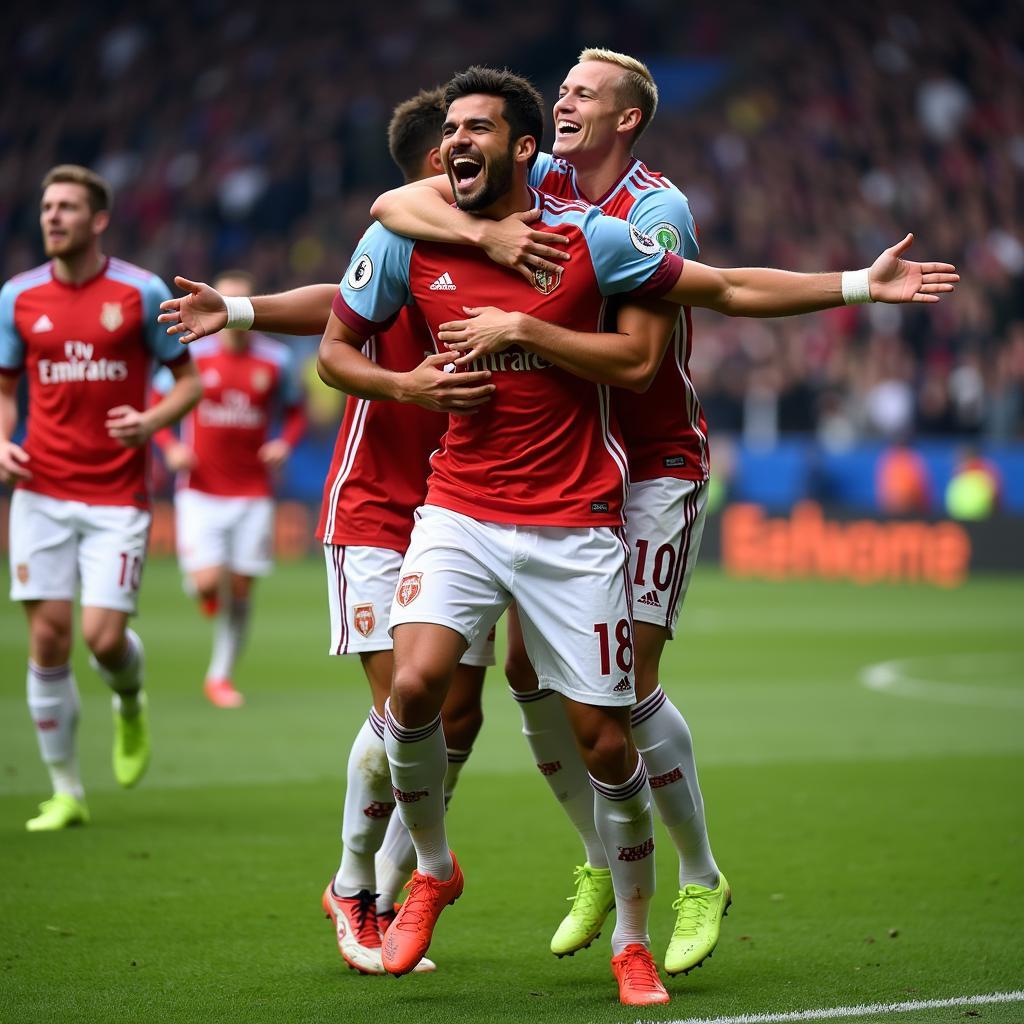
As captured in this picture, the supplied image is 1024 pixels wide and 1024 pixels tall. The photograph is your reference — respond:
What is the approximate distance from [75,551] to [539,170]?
338cm

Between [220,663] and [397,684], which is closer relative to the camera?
[397,684]

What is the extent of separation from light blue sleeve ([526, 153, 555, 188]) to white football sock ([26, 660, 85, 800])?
356cm

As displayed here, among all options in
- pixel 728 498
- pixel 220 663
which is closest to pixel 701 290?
pixel 220 663

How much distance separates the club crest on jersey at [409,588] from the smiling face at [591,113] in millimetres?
1411

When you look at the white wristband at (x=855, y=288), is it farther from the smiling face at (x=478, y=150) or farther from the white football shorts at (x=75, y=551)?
the white football shorts at (x=75, y=551)

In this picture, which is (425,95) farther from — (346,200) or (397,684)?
(346,200)

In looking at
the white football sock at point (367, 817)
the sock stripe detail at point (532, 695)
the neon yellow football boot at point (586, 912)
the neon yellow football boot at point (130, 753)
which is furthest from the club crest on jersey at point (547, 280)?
the neon yellow football boot at point (130, 753)

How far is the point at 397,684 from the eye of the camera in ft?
15.9

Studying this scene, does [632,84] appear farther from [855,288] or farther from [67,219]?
[67,219]

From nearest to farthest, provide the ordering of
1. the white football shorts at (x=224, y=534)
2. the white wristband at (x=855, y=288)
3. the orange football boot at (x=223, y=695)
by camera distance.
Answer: the white wristband at (x=855, y=288), the orange football boot at (x=223, y=695), the white football shorts at (x=224, y=534)

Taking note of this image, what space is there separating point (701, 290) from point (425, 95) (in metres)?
1.42

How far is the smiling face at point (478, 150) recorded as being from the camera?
4.88m

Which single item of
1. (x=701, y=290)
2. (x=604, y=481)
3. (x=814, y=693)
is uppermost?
(x=701, y=290)

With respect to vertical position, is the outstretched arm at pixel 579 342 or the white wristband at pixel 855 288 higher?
the white wristband at pixel 855 288
